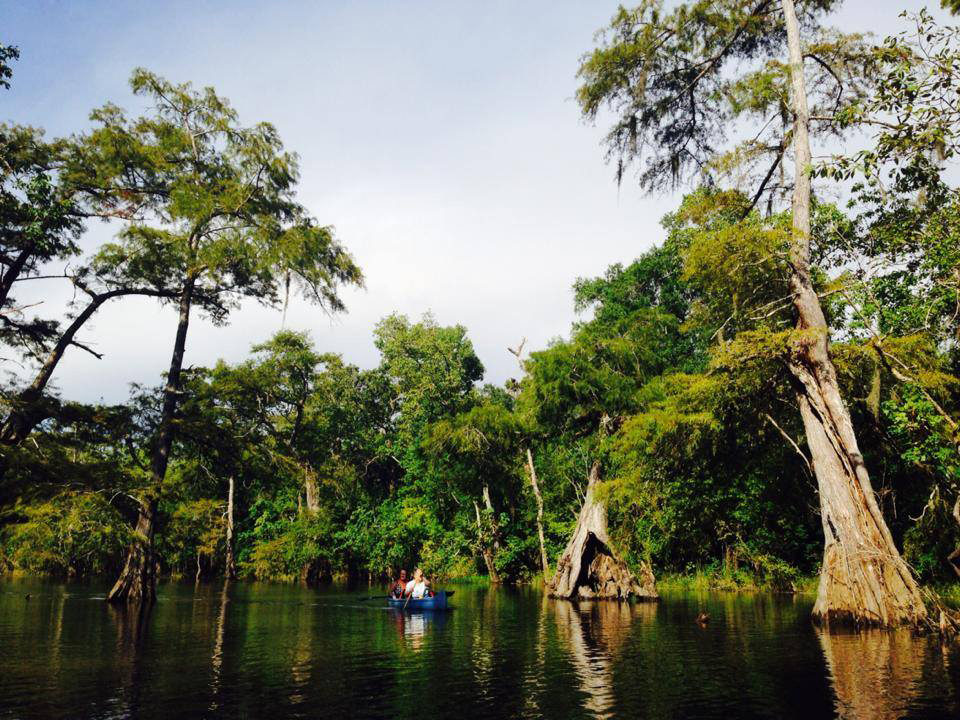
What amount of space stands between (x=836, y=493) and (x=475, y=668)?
37.1ft

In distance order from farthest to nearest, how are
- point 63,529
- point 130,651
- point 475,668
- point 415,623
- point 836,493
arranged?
point 415,623 < point 63,529 < point 836,493 < point 130,651 < point 475,668

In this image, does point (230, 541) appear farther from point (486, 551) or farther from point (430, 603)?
point (430, 603)

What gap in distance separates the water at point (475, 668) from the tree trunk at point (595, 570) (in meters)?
6.42

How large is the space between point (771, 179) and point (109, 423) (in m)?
25.6

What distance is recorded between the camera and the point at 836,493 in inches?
720

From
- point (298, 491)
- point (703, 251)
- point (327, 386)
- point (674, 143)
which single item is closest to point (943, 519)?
point (703, 251)

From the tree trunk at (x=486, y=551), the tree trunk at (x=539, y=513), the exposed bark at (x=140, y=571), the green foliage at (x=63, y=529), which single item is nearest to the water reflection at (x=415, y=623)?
the green foliage at (x=63, y=529)

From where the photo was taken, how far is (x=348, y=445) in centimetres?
5641

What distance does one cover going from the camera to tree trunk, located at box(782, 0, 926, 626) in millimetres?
16547

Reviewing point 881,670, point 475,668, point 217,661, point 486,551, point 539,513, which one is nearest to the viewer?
point 881,670

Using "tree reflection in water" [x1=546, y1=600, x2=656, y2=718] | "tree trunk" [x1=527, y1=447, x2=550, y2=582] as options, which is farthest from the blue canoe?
"tree trunk" [x1=527, y1=447, x2=550, y2=582]

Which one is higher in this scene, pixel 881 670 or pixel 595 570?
pixel 595 570

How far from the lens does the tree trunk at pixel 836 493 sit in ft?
54.3

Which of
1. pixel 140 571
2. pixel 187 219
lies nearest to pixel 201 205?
pixel 187 219
